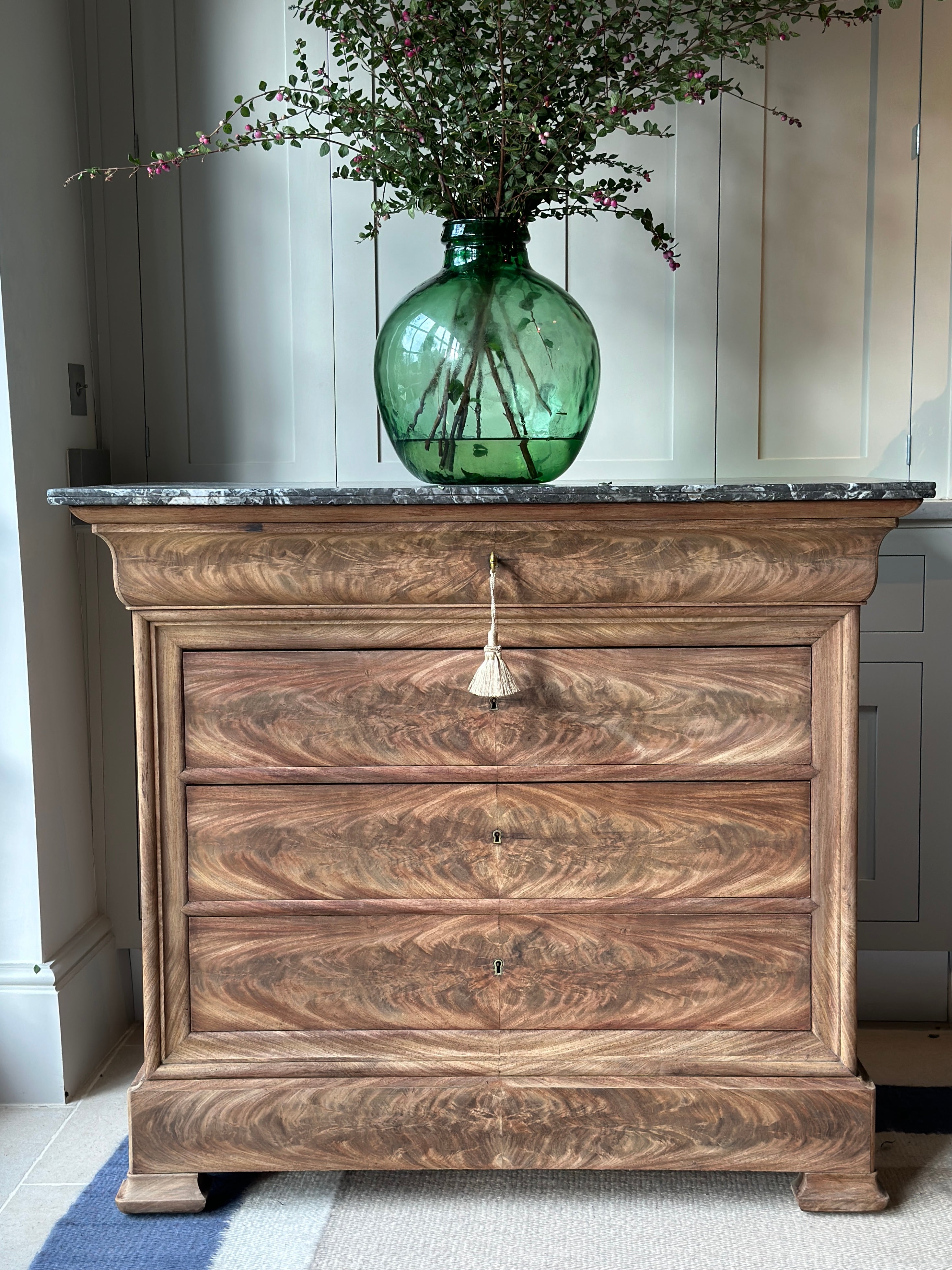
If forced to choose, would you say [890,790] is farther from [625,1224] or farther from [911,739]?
[625,1224]

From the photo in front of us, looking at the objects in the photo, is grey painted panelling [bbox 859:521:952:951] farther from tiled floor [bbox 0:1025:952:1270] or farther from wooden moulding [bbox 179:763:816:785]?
wooden moulding [bbox 179:763:816:785]

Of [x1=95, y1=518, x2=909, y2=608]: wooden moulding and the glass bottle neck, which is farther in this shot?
the glass bottle neck

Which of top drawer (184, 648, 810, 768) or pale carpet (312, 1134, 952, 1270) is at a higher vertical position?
top drawer (184, 648, 810, 768)

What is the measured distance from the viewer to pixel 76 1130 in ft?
5.58

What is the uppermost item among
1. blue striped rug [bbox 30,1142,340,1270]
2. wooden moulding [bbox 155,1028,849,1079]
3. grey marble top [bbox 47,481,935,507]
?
grey marble top [bbox 47,481,935,507]

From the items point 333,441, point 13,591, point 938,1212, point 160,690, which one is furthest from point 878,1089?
point 13,591

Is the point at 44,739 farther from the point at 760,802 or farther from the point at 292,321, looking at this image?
the point at 760,802

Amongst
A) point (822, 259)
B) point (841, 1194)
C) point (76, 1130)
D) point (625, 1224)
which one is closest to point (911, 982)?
point (841, 1194)

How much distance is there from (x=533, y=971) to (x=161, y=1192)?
62 cm

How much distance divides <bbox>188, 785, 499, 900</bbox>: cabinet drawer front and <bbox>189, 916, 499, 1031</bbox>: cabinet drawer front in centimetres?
4

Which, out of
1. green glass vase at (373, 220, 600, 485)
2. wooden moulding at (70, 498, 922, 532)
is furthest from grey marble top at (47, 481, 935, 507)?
green glass vase at (373, 220, 600, 485)

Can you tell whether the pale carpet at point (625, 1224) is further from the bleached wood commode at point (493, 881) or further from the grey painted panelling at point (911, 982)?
the grey painted panelling at point (911, 982)

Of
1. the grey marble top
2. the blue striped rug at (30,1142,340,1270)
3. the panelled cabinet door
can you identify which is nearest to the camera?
the grey marble top

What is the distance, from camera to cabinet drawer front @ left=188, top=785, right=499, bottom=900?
141 centimetres
